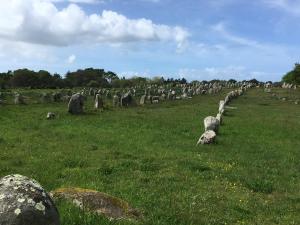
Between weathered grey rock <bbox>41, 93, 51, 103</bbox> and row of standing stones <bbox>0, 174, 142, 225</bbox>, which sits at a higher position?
row of standing stones <bbox>0, 174, 142, 225</bbox>

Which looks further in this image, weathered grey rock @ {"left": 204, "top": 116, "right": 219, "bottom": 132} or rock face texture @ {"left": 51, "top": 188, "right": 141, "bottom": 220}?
weathered grey rock @ {"left": 204, "top": 116, "right": 219, "bottom": 132}

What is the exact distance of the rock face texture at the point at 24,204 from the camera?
8656 mm

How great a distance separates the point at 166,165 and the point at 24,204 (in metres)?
12.6

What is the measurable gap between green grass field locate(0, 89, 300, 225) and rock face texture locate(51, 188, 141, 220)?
39 centimetres

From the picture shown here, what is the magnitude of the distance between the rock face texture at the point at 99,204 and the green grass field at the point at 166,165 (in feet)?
1.27

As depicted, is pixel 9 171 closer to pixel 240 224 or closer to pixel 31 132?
pixel 240 224

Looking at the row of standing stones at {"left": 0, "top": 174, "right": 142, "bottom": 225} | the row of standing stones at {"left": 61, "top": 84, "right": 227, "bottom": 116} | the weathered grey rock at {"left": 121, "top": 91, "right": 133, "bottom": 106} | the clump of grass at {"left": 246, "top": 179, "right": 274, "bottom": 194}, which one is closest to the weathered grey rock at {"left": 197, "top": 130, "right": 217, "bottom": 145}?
the clump of grass at {"left": 246, "top": 179, "right": 274, "bottom": 194}

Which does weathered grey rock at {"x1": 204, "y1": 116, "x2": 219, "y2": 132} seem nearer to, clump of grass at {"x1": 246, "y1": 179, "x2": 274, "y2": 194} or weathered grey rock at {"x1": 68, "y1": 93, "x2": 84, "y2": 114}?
clump of grass at {"x1": 246, "y1": 179, "x2": 274, "y2": 194}

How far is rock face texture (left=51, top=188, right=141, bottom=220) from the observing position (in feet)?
38.8

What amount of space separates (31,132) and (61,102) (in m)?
26.0

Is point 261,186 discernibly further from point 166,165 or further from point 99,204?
point 99,204

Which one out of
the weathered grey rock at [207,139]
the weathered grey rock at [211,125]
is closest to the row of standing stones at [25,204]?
the weathered grey rock at [207,139]

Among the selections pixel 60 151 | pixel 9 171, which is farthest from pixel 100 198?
pixel 60 151

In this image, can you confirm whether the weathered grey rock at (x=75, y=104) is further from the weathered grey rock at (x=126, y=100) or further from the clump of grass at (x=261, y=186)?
the clump of grass at (x=261, y=186)
